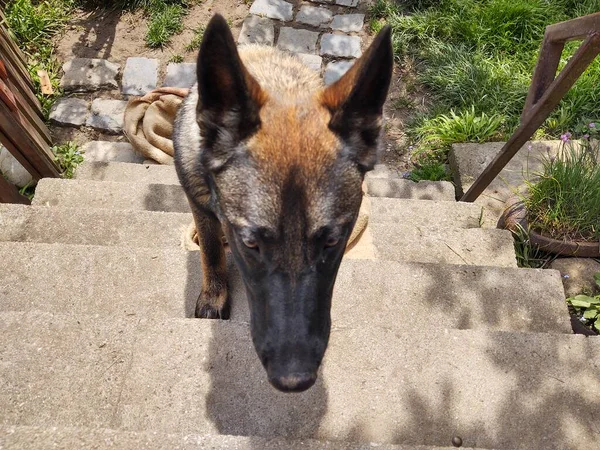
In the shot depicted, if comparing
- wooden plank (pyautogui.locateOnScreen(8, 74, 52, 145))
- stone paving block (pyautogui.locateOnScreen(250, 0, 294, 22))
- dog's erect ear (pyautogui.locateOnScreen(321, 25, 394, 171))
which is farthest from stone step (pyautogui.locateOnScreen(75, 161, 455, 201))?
stone paving block (pyautogui.locateOnScreen(250, 0, 294, 22))

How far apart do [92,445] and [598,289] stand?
4066mm

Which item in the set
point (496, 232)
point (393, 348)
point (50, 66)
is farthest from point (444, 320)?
point (50, 66)

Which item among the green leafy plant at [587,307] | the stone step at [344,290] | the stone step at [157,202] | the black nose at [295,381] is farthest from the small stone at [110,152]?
the green leafy plant at [587,307]

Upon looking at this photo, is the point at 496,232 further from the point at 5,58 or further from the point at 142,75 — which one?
the point at 5,58

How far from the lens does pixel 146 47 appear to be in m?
6.53

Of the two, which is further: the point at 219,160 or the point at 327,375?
the point at 327,375

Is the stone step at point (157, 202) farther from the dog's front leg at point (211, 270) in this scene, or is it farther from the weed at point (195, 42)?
the weed at point (195, 42)

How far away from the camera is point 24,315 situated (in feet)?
8.49

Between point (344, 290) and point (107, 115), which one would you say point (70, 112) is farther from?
point (344, 290)

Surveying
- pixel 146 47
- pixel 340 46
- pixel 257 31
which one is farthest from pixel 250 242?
pixel 146 47

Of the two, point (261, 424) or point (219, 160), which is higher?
point (219, 160)

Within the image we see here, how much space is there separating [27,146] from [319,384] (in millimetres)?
3730

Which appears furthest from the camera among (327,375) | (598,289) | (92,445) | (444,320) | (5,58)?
(5,58)

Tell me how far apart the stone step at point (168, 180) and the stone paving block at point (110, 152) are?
58 cm
